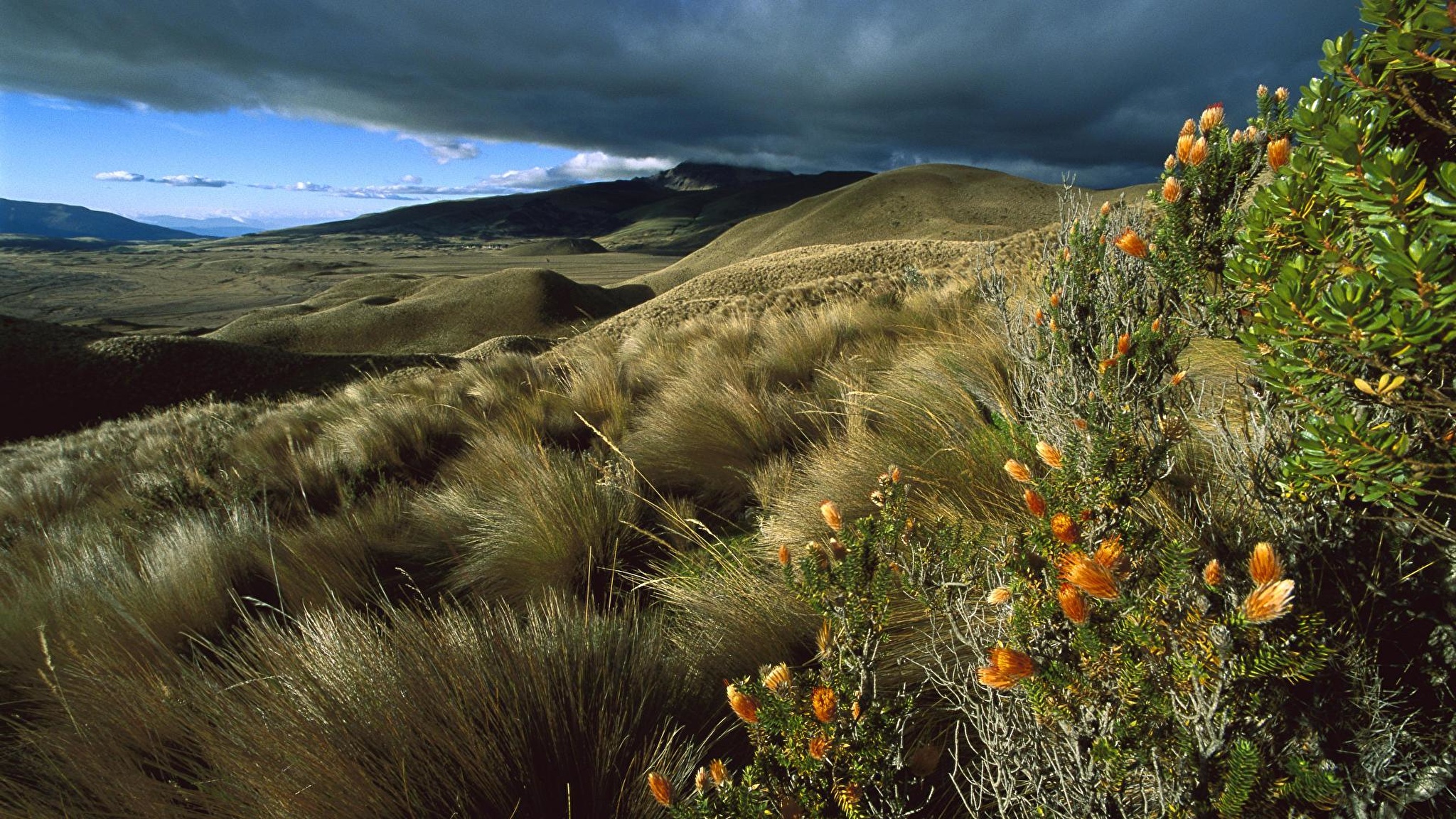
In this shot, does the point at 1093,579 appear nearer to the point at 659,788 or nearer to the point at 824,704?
the point at 824,704

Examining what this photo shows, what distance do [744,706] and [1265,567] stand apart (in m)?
0.73

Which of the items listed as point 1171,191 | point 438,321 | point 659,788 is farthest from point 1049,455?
point 438,321

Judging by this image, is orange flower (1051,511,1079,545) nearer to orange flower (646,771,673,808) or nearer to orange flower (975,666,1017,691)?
orange flower (975,666,1017,691)

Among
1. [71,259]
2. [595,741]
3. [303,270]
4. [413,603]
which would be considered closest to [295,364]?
[413,603]

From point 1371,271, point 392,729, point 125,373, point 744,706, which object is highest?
point 1371,271

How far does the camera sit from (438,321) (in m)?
41.8

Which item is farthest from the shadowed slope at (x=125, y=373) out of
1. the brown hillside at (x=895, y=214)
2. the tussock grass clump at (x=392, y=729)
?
the brown hillside at (x=895, y=214)

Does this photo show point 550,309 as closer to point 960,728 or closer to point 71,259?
point 960,728

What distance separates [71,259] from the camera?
138500mm

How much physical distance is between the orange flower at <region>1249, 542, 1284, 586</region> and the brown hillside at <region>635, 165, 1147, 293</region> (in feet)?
195

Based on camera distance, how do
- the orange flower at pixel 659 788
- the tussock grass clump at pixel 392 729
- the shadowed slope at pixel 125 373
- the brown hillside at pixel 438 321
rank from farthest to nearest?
1. the brown hillside at pixel 438 321
2. the shadowed slope at pixel 125 373
3. the tussock grass clump at pixel 392 729
4. the orange flower at pixel 659 788

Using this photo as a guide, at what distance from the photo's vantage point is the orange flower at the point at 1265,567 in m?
0.79

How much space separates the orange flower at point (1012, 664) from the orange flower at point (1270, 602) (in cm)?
26

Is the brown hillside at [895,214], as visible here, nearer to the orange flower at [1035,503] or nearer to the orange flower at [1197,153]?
the orange flower at [1197,153]
